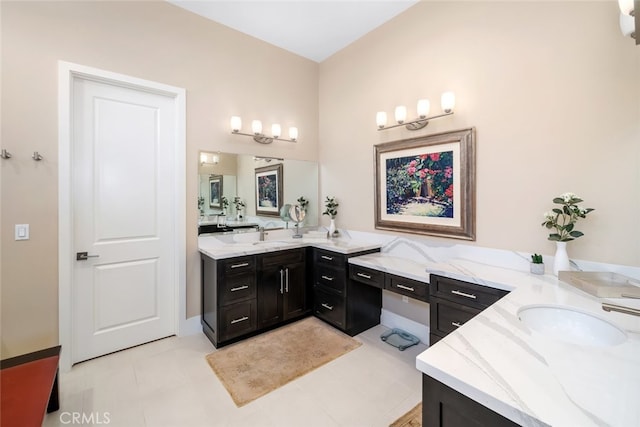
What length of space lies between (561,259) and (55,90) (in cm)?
396

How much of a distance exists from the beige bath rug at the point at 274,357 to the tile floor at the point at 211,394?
68 mm

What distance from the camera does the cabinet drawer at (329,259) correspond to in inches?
112

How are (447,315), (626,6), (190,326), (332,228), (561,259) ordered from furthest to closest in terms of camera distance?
1. (332,228)
2. (190,326)
3. (447,315)
4. (561,259)
5. (626,6)

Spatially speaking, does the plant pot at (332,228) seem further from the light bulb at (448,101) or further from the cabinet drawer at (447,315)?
the light bulb at (448,101)

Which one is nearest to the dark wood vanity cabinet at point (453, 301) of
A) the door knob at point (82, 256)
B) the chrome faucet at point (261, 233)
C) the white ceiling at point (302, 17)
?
the chrome faucet at point (261, 233)

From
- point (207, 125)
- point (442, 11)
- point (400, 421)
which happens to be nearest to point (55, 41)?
point (207, 125)

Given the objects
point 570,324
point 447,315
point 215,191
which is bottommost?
point 447,315

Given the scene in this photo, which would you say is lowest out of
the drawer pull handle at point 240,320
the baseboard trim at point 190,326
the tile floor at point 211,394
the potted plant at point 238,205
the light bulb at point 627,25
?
the tile floor at point 211,394

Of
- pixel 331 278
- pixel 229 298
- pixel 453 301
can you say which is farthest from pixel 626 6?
pixel 229 298

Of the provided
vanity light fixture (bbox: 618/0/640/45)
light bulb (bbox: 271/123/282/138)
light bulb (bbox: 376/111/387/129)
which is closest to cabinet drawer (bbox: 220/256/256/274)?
light bulb (bbox: 271/123/282/138)

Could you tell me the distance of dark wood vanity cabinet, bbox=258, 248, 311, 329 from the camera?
2.84 metres

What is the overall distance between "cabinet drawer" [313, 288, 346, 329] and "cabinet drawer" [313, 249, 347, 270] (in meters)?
0.33

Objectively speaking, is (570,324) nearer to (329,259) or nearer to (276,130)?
(329,259)

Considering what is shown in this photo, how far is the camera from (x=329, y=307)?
9.85 feet
